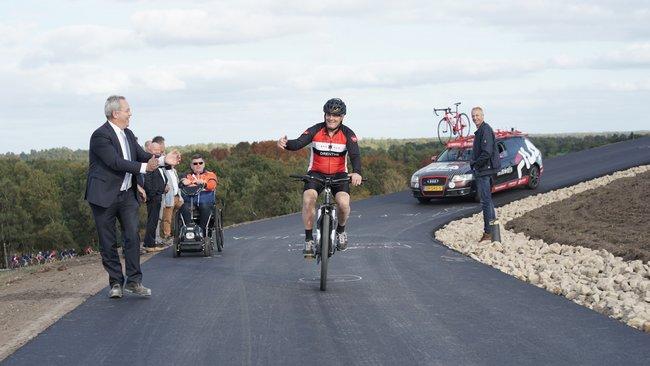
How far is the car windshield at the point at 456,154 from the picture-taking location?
27000 millimetres

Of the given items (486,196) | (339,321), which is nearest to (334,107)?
(339,321)

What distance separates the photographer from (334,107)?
36.9 ft

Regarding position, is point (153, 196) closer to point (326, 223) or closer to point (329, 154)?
point (329, 154)

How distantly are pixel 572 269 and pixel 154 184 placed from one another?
302 inches

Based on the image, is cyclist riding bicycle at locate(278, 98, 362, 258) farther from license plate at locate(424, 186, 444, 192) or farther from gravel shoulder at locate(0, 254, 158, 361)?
license plate at locate(424, 186, 444, 192)

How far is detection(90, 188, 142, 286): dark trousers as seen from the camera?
10.3m

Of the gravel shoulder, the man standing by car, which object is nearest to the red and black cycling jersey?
the gravel shoulder

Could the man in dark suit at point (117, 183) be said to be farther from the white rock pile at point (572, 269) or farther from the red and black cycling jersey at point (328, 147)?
the white rock pile at point (572, 269)

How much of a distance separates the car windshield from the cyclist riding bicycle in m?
15.9

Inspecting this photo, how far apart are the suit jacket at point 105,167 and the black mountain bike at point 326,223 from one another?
198cm

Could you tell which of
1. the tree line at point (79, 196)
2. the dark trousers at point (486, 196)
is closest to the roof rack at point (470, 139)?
the dark trousers at point (486, 196)

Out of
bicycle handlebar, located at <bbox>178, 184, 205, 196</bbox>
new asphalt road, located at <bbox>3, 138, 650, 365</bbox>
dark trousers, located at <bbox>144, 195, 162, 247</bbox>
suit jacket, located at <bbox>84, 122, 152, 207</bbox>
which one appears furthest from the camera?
dark trousers, located at <bbox>144, 195, 162, 247</bbox>

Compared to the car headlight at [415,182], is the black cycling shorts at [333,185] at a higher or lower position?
higher

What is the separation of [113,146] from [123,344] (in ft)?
9.92
